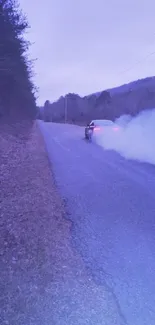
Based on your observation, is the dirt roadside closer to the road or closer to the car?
the road

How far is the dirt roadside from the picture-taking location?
3193mm

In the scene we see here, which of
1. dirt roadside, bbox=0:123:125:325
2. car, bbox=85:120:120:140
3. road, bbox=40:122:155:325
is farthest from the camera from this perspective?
car, bbox=85:120:120:140

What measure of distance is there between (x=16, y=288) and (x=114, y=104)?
53.5 metres

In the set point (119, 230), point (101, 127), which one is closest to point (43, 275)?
point (119, 230)

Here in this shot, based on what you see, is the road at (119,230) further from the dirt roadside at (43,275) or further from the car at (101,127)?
the car at (101,127)

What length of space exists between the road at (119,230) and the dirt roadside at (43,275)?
17 cm

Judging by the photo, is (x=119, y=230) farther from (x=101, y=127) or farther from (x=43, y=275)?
(x=101, y=127)

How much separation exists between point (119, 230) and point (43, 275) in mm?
1891

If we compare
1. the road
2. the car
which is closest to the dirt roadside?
the road

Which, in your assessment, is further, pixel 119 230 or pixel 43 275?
pixel 119 230

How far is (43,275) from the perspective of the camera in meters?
3.95

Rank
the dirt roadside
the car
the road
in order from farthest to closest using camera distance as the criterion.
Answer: the car < the road < the dirt roadside

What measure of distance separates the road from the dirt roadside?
0.55 ft

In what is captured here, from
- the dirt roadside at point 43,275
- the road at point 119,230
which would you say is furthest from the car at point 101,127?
the dirt roadside at point 43,275
